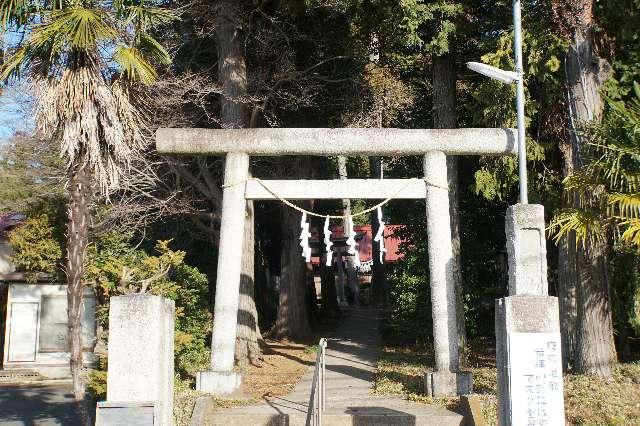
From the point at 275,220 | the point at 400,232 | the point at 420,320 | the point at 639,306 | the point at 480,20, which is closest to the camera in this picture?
the point at 639,306

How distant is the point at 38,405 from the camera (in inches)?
588

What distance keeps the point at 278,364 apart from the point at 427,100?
8.08 metres

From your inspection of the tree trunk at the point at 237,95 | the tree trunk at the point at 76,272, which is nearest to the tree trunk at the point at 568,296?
the tree trunk at the point at 237,95

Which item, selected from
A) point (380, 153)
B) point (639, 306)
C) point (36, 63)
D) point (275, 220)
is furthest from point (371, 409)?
point (275, 220)

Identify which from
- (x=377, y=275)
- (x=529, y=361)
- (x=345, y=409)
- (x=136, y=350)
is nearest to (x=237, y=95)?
(x=345, y=409)

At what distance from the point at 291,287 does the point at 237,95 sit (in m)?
6.51

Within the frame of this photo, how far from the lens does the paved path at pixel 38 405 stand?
1320 cm

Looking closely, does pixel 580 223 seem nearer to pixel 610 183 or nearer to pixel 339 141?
pixel 610 183

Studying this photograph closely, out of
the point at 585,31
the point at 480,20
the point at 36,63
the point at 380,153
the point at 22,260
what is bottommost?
the point at 22,260

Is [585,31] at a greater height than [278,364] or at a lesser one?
greater

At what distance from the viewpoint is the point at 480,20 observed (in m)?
15.0

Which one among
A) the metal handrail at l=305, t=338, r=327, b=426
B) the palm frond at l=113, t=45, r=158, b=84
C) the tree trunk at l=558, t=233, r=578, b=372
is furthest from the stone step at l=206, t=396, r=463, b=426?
the palm frond at l=113, t=45, r=158, b=84

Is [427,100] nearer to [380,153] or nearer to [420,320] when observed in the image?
[420,320]

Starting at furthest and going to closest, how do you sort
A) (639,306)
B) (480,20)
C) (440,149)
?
(480,20)
(639,306)
(440,149)
